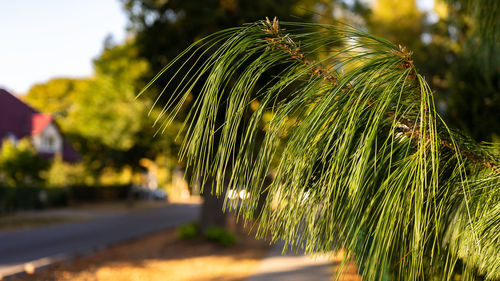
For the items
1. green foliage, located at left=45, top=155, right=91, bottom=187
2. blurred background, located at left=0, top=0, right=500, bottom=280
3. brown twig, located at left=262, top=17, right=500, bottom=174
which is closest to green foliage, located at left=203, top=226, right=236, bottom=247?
blurred background, located at left=0, top=0, right=500, bottom=280

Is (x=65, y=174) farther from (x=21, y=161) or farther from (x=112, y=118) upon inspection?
(x=21, y=161)

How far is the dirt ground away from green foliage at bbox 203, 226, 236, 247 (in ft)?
0.53

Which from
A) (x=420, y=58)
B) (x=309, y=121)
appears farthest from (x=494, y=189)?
(x=420, y=58)

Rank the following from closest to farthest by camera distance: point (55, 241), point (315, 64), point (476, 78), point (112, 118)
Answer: point (315, 64), point (476, 78), point (55, 241), point (112, 118)

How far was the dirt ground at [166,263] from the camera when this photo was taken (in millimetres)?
8773

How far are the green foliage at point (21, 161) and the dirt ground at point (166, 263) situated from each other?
1152cm

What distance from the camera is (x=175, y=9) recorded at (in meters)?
9.58

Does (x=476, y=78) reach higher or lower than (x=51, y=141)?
lower

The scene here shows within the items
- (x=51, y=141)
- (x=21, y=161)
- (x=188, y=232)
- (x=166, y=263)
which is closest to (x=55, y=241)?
(x=188, y=232)

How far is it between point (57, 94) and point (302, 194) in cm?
4636

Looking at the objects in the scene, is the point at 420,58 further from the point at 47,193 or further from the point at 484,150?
the point at 47,193

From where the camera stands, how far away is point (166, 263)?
34.3ft

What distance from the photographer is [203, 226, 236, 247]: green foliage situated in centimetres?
1262

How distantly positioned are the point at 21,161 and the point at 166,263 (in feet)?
51.3
